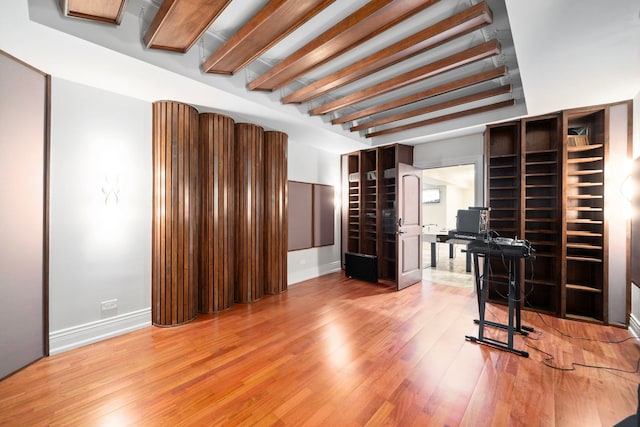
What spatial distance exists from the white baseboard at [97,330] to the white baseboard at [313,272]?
2.41 metres

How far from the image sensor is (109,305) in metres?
2.79

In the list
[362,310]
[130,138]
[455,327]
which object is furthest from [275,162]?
[455,327]

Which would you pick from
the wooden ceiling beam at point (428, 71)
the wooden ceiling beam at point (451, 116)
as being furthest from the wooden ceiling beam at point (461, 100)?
the wooden ceiling beam at point (428, 71)

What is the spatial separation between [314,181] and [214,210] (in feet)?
7.88

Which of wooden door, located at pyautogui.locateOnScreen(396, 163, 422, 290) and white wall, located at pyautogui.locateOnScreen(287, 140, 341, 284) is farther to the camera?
white wall, located at pyautogui.locateOnScreen(287, 140, 341, 284)

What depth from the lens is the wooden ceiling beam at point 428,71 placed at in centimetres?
232

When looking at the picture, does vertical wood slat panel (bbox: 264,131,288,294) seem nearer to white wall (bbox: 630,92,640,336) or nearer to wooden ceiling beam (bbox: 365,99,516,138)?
wooden ceiling beam (bbox: 365,99,516,138)

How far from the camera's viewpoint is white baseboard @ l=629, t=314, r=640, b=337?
2752 mm

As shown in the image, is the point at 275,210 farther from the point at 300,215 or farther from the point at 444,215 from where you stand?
the point at 444,215

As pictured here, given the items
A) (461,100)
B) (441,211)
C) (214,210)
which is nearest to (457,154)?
(461,100)


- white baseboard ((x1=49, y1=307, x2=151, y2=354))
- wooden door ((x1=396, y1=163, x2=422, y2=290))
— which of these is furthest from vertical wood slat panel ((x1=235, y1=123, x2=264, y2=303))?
wooden door ((x1=396, y1=163, x2=422, y2=290))

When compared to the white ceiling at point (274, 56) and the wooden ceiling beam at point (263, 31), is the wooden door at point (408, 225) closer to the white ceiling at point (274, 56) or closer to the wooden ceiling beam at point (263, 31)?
the white ceiling at point (274, 56)

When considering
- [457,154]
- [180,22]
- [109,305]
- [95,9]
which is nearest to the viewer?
[95,9]

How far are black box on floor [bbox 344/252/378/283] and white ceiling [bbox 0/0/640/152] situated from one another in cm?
315
